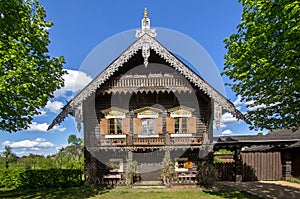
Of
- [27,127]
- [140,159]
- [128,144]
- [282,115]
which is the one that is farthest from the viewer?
[140,159]

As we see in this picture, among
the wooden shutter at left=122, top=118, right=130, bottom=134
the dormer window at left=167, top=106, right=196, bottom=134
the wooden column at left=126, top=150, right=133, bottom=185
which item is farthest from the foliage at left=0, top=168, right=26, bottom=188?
the dormer window at left=167, top=106, right=196, bottom=134

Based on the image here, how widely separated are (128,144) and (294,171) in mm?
14724

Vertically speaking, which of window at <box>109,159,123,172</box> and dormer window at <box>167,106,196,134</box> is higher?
dormer window at <box>167,106,196,134</box>

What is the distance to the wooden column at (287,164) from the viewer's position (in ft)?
59.9

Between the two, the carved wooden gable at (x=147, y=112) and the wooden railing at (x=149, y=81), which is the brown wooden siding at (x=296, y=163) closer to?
the wooden railing at (x=149, y=81)

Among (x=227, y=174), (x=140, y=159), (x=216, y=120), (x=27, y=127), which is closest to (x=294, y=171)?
(x=227, y=174)

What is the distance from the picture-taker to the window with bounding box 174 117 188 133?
14.7m

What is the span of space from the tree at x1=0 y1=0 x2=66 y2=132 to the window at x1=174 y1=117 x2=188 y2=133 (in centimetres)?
793

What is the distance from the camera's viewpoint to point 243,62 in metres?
10.2

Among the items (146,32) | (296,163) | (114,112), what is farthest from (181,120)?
(296,163)

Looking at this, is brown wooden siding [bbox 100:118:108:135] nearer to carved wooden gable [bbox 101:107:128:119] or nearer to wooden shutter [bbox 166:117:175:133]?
carved wooden gable [bbox 101:107:128:119]

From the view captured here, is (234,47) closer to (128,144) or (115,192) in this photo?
(128,144)

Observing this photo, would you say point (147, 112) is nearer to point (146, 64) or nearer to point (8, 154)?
point (146, 64)

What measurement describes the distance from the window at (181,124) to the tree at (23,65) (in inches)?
312
